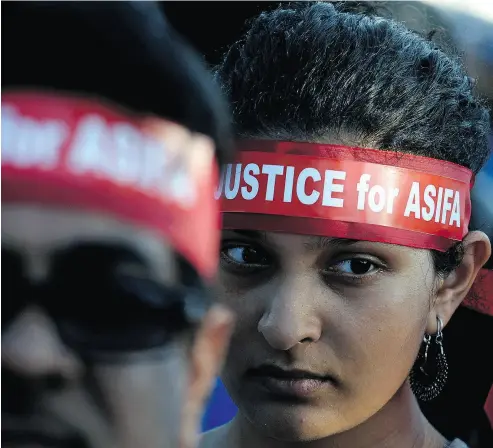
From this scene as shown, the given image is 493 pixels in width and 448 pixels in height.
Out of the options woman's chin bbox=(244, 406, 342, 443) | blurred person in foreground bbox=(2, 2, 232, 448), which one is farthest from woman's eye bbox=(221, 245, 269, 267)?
woman's chin bbox=(244, 406, 342, 443)

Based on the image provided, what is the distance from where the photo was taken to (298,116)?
2.15 meters

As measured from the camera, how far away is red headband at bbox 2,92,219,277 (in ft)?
5.81

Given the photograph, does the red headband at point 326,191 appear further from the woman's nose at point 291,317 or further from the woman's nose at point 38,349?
the woman's nose at point 38,349

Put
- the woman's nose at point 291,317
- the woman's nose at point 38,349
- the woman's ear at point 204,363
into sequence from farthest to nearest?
the woman's nose at point 291,317 → the woman's ear at point 204,363 → the woman's nose at point 38,349

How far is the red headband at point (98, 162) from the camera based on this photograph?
1.77 meters

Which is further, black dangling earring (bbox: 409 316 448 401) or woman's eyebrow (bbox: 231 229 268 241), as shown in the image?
black dangling earring (bbox: 409 316 448 401)

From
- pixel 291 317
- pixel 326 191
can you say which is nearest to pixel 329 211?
pixel 326 191

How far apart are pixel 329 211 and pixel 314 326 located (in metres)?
0.30

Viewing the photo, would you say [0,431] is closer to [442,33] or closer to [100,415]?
[100,415]

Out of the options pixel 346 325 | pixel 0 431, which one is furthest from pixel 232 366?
pixel 0 431

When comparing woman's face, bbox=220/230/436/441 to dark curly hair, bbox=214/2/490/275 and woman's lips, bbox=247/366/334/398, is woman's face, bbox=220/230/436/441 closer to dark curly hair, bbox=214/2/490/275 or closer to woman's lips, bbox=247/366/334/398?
woman's lips, bbox=247/366/334/398

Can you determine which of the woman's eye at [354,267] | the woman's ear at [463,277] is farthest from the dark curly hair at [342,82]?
the woman's eye at [354,267]

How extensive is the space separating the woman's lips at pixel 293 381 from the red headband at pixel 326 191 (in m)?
0.37

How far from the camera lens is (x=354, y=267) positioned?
217 cm
